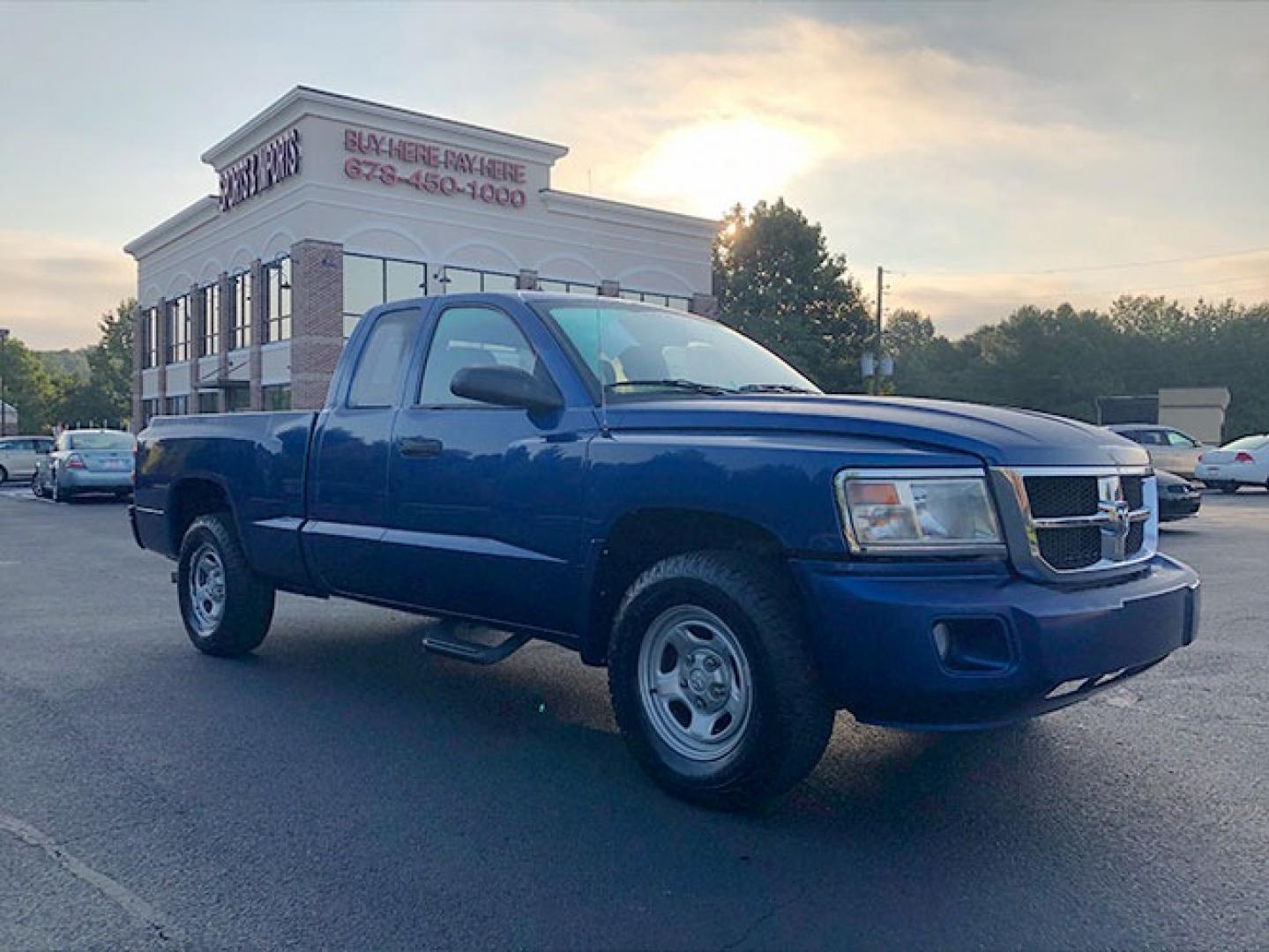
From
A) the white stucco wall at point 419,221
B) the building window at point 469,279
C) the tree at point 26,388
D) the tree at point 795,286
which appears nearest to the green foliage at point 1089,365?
the tree at point 795,286

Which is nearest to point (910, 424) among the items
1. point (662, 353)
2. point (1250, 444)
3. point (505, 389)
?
point (662, 353)

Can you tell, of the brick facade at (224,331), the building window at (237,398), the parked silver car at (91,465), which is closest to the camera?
the parked silver car at (91,465)

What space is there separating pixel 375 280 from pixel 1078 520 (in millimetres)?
28672

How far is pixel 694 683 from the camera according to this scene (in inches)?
154

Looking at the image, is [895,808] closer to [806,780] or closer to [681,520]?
[806,780]

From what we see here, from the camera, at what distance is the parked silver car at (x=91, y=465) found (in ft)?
69.4

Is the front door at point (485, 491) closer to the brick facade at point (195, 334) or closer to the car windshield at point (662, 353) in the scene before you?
the car windshield at point (662, 353)

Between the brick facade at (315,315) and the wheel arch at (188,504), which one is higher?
the brick facade at (315,315)

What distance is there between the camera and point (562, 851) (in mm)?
3449

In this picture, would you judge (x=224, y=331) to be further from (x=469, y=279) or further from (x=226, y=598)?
(x=226, y=598)

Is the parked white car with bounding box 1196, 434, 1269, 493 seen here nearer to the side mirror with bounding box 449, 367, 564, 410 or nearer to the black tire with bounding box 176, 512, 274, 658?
the black tire with bounding box 176, 512, 274, 658

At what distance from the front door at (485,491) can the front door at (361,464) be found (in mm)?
134

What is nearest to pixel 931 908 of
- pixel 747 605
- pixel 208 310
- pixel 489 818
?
pixel 747 605

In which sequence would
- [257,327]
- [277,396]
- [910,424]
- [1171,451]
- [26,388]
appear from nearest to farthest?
[910,424], [1171,451], [277,396], [257,327], [26,388]
